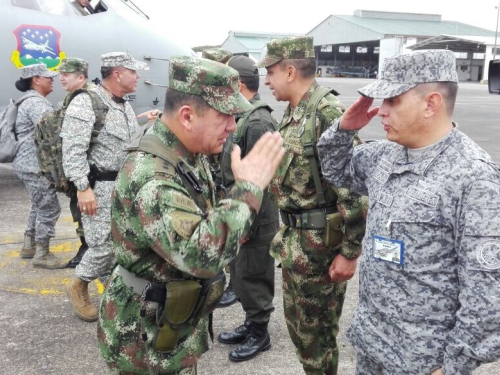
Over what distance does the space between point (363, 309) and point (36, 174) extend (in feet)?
13.7

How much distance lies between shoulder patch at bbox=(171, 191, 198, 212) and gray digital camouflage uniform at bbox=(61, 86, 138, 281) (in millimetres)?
2348

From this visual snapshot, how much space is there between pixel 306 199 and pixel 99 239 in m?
1.89

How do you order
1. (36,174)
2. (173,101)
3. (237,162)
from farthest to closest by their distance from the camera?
(36,174) < (173,101) < (237,162)

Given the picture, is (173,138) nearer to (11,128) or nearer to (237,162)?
(237,162)

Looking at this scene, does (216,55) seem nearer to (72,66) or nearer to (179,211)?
(72,66)

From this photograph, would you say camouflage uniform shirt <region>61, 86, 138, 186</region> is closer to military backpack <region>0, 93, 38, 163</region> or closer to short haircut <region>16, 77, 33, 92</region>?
military backpack <region>0, 93, 38, 163</region>

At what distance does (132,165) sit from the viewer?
1.94 m

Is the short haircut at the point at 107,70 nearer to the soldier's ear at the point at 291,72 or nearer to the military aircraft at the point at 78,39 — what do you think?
the soldier's ear at the point at 291,72

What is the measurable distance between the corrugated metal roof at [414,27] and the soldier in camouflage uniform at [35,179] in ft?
227

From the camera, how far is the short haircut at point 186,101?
6.28 feet

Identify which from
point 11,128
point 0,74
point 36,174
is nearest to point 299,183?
point 36,174

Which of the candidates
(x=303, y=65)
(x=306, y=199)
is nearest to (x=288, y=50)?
(x=303, y=65)

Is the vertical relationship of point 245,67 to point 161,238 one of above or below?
above

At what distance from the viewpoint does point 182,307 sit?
198cm
